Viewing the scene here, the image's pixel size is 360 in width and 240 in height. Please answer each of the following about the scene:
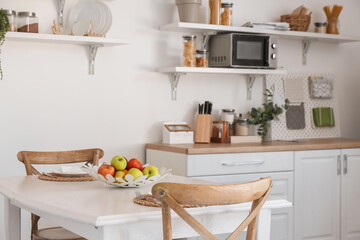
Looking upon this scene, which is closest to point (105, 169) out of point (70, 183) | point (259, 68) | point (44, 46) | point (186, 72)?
point (70, 183)

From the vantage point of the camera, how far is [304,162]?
425cm

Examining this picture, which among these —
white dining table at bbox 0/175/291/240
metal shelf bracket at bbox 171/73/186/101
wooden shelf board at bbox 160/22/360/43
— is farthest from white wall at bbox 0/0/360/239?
white dining table at bbox 0/175/291/240

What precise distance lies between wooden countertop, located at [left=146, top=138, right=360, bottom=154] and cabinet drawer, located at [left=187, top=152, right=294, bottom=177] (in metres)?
0.03

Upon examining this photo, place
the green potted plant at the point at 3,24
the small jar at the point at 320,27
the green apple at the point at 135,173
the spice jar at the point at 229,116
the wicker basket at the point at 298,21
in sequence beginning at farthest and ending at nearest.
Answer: the small jar at the point at 320,27 → the wicker basket at the point at 298,21 → the spice jar at the point at 229,116 → the green potted plant at the point at 3,24 → the green apple at the point at 135,173

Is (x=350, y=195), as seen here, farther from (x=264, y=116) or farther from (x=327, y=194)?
(x=264, y=116)

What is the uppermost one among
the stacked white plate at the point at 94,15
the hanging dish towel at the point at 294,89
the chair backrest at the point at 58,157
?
the stacked white plate at the point at 94,15

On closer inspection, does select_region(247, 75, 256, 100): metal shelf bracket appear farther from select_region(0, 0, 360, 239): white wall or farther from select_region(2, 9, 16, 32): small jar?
select_region(2, 9, 16, 32): small jar

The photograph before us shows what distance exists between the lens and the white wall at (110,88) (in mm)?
3768

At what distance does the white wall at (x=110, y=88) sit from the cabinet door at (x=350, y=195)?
87cm

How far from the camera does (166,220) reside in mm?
1750

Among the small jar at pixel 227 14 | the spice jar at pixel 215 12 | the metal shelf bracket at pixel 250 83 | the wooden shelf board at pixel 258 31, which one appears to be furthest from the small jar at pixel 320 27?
the spice jar at pixel 215 12

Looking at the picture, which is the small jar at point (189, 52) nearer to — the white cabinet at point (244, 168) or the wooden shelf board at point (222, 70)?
the wooden shelf board at point (222, 70)

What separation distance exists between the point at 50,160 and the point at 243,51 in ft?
5.88

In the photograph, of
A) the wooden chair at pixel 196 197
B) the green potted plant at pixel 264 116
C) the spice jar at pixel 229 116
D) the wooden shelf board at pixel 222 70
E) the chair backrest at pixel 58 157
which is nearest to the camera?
the wooden chair at pixel 196 197
